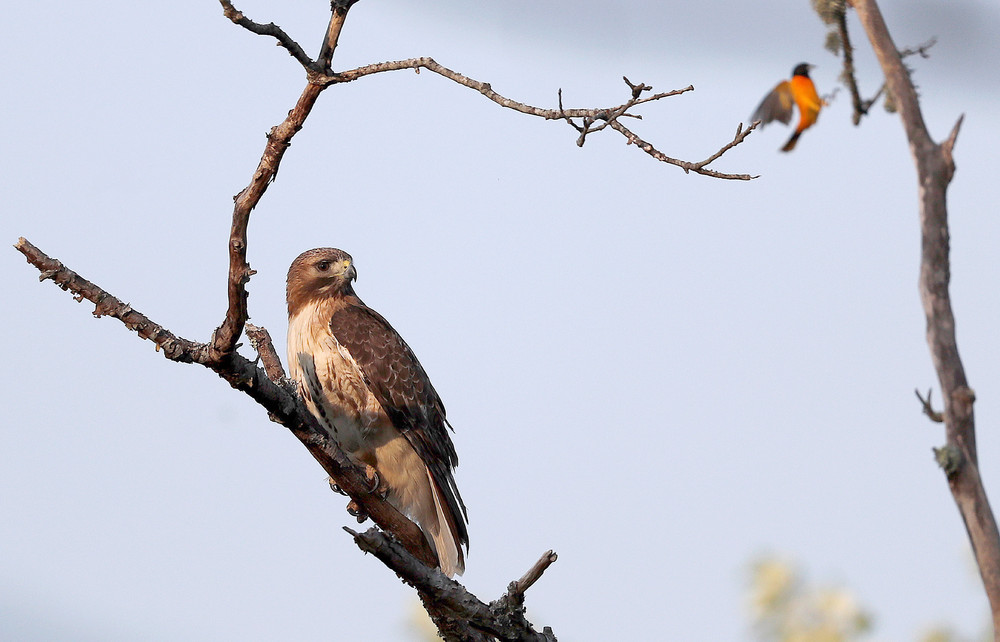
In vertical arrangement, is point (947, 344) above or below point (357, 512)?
below

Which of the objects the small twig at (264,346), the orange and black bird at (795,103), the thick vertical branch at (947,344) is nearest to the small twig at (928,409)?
the thick vertical branch at (947,344)

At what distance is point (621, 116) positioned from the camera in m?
3.85

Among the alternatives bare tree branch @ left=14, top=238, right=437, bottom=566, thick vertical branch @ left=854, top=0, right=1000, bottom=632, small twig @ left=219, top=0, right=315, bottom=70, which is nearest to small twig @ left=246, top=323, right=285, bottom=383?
bare tree branch @ left=14, top=238, right=437, bottom=566

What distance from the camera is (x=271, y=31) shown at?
3549 millimetres

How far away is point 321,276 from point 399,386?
1.03 meters

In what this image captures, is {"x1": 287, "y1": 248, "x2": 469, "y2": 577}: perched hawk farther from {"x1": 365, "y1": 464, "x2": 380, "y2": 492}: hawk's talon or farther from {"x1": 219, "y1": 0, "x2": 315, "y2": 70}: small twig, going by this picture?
{"x1": 219, "y1": 0, "x2": 315, "y2": 70}: small twig

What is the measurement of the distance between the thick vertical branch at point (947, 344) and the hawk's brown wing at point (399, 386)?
4.35m

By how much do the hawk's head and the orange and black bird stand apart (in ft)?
11.4

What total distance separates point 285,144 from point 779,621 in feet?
22.9

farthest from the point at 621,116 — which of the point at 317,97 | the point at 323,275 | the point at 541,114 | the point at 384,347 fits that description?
the point at 323,275

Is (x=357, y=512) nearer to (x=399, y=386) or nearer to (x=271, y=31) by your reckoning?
(x=399, y=386)

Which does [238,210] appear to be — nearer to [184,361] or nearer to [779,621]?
[184,361]

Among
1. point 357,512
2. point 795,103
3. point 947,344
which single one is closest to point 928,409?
point 947,344

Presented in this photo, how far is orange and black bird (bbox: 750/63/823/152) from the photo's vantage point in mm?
4477
